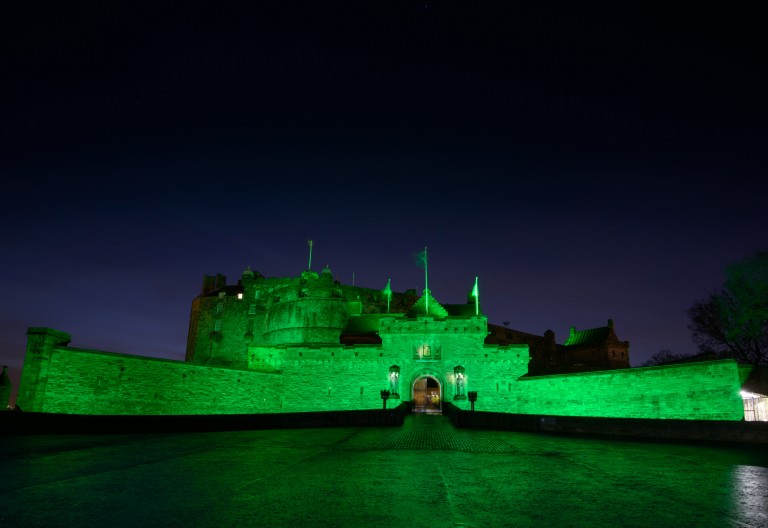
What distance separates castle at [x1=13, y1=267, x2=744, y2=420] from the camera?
22.7 metres

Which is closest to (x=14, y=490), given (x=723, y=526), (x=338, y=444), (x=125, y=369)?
(x=338, y=444)

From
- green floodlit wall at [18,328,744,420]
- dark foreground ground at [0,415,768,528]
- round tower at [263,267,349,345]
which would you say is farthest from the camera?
round tower at [263,267,349,345]

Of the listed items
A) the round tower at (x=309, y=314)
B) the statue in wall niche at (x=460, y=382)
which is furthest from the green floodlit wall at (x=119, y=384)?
the round tower at (x=309, y=314)

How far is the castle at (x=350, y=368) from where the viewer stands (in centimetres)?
2266

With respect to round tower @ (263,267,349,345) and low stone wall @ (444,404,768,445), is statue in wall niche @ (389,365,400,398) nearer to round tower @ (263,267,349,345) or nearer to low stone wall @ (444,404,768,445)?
round tower @ (263,267,349,345)

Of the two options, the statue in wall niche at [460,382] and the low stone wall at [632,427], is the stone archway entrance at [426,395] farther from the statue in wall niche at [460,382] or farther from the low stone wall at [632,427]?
the low stone wall at [632,427]

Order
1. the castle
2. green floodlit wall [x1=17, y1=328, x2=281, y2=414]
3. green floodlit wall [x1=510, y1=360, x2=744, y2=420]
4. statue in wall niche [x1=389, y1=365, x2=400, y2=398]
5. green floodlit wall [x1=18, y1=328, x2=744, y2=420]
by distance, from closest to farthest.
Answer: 1. green floodlit wall [x1=510, y1=360, x2=744, y2=420]
2. green floodlit wall [x1=17, y1=328, x2=281, y2=414]
3. green floodlit wall [x1=18, y1=328, x2=744, y2=420]
4. the castle
5. statue in wall niche [x1=389, y1=365, x2=400, y2=398]

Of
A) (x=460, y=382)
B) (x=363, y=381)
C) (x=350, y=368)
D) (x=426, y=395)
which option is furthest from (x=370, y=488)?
(x=426, y=395)

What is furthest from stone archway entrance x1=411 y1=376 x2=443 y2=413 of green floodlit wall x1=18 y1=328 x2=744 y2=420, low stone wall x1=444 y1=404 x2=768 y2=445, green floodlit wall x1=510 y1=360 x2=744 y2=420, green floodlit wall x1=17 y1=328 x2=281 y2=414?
low stone wall x1=444 y1=404 x2=768 y2=445

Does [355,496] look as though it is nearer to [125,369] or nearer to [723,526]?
[723,526]

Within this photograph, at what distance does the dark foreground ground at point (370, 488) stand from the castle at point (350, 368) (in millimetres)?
13907

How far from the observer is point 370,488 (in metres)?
6.15

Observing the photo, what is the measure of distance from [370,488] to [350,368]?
31.0 m

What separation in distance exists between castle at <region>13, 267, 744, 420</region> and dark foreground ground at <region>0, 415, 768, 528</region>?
1391 cm
